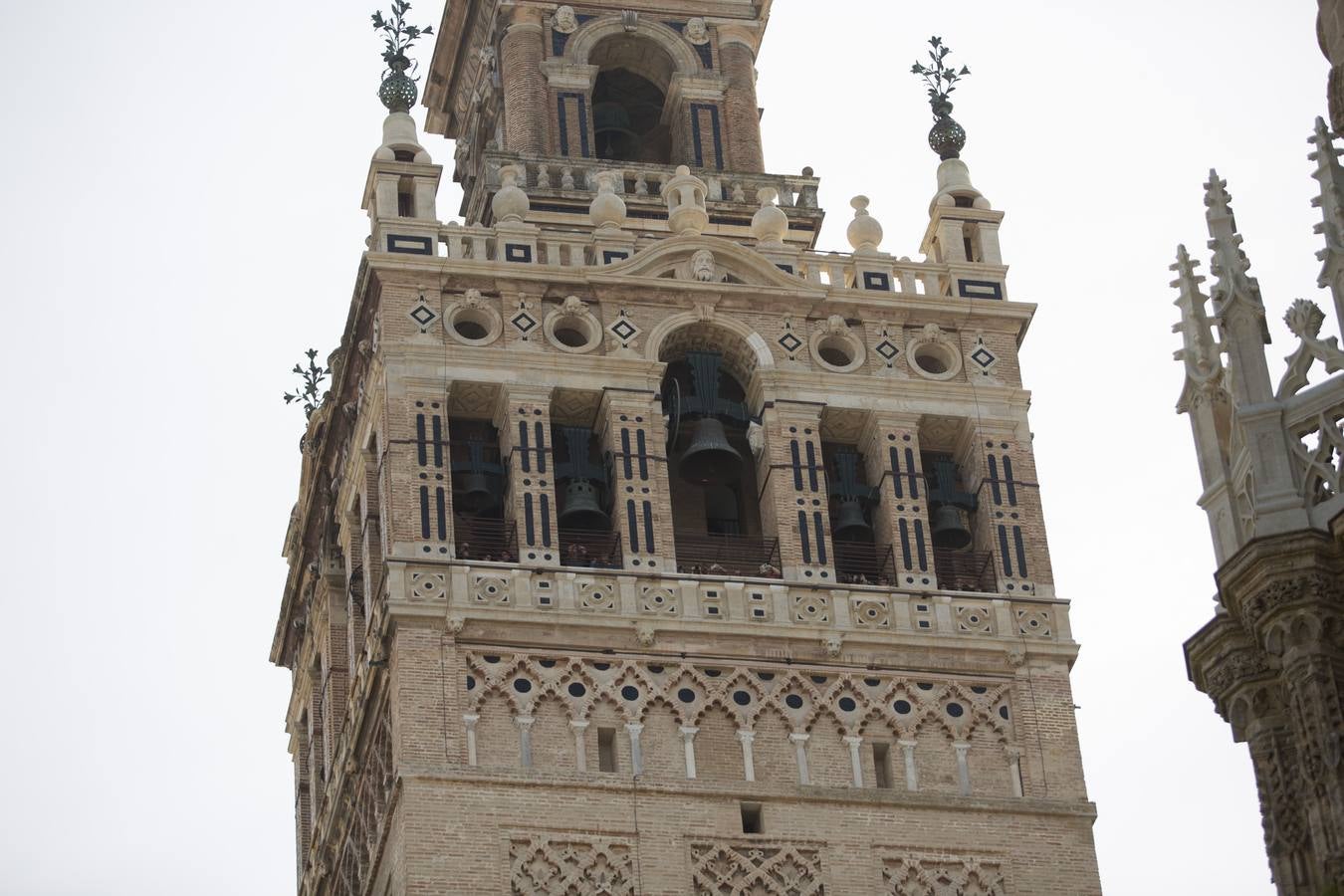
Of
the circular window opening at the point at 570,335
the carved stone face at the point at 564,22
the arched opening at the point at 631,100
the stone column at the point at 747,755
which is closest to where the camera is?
the stone column at the point at 747,755

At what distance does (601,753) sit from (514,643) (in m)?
1.56

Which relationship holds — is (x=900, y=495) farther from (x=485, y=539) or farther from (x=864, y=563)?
(x=485, y=539)

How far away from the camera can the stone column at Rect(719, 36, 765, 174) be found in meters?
47.7

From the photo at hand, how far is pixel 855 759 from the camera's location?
1554 inches

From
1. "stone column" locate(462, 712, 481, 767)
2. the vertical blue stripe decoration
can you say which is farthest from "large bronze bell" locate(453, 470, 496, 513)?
the vertical blue stripe decoration

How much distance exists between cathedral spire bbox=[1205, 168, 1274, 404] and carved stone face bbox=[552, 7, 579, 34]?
25895 millimetres

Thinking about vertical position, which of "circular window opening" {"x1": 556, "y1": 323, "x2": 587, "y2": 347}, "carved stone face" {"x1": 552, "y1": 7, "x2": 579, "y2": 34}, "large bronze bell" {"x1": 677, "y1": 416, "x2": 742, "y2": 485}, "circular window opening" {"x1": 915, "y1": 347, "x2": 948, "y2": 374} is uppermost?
"carved stone face" {"x1": 552, "y1": 7, "x2": 579, "y2": 34}

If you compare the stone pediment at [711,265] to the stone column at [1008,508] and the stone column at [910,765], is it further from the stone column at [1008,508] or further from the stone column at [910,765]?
the stone column at [910,765]

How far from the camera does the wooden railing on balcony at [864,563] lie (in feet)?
136

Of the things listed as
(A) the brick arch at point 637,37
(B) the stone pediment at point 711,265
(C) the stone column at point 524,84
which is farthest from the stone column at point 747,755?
(A) the brick arch at point 637,37

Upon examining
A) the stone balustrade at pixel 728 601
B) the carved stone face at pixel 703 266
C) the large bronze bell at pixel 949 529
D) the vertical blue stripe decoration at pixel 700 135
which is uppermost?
the vertical blue stripe decoration at pixel 700 135

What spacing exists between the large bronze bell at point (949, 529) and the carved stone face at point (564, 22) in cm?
1013

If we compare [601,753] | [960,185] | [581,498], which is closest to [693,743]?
[601,753]

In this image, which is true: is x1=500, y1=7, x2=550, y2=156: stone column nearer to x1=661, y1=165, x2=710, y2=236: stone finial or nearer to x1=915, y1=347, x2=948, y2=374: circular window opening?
x1=661, y1=165, x2=710, y2=236: stone finial
